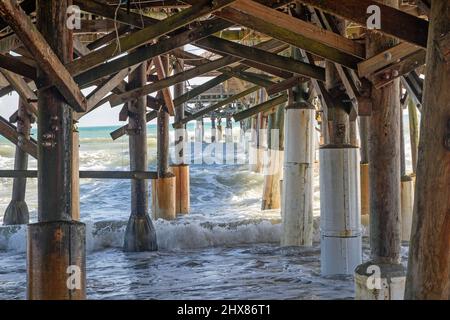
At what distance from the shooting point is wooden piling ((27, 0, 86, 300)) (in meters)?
4.25

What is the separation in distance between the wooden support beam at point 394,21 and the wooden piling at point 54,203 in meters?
1.79

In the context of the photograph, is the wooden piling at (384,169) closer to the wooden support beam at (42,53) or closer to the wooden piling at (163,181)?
Result: the wooden support beam at (42,53)

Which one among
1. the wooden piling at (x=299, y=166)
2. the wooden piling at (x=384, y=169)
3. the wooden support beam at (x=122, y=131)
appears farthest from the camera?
the wooden support beam at (x=122, y=131)

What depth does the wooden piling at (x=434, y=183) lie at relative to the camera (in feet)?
9.34

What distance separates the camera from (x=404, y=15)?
11.8ft

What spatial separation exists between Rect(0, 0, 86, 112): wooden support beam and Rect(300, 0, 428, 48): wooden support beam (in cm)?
164

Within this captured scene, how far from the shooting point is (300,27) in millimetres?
4672

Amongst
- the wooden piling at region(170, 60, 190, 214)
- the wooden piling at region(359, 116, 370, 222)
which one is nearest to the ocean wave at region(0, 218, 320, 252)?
the wooden piling at region(359, 116, 370, 222)

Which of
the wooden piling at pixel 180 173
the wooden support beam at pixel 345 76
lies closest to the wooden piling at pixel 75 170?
the wooden support beam at pixel 345 76

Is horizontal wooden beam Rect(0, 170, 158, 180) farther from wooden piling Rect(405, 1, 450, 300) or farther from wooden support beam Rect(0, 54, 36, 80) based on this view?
wooden piling Rect(405, 1, 450, 300)

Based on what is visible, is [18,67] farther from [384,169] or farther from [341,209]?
[341,209]

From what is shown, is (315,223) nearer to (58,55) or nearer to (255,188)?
(58,55)
